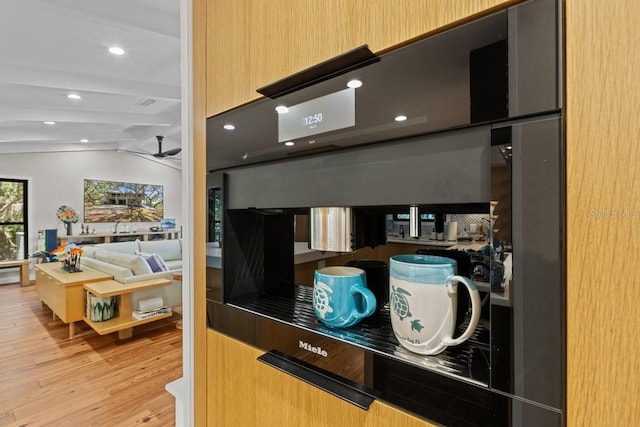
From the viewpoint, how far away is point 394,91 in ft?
1.26

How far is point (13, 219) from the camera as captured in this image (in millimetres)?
5227

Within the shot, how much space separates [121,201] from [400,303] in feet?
25.2

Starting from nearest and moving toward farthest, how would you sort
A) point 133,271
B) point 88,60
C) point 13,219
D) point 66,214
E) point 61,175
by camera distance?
point 88,60
point 133,271
point 13,219
point 66,214
point 61,175

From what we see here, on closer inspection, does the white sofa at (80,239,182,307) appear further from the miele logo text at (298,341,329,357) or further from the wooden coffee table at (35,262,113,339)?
the miele logo text at (298,341,329,357)

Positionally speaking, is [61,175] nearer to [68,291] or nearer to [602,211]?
[68,291]

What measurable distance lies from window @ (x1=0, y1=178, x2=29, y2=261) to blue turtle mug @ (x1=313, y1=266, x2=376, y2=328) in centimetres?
703

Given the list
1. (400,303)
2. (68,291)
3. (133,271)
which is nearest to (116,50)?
(133,271)

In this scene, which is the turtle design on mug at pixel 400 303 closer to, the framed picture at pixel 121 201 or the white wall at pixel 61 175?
the white wall at pixel 61 175

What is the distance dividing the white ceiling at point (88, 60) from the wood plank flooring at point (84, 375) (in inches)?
84.8

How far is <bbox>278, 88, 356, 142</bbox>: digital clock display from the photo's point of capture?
426mm

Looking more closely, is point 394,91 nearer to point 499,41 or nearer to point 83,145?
point 499,41

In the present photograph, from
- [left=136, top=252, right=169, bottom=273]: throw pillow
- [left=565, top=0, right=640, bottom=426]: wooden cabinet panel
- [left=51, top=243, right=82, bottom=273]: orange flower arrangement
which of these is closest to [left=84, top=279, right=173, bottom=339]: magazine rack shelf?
[left=136, top=252, right=169, bottom=273]: throw pillow

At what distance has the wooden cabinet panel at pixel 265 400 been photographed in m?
0.41

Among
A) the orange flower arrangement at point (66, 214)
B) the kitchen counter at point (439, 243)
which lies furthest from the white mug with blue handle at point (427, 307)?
the orange flower arrangement at point (66, 214)
